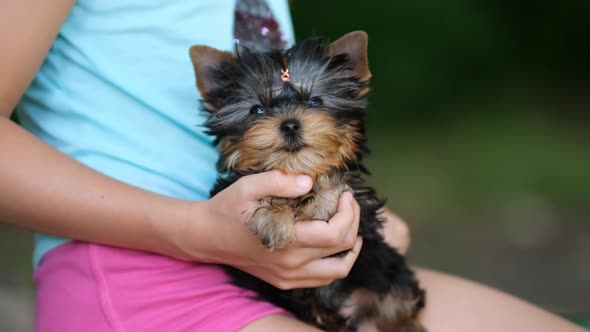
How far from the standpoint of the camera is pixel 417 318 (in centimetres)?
273

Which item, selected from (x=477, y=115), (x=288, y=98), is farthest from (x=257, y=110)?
(x=477, y=115)

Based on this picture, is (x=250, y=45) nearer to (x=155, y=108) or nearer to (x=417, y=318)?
(x=155, y=108)

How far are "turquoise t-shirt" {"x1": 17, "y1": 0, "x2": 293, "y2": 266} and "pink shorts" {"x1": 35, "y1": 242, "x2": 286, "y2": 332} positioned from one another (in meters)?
0.19

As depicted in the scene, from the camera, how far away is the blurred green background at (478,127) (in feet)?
19.9

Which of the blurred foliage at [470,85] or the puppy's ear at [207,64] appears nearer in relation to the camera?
the puppy's ear at [207,64]

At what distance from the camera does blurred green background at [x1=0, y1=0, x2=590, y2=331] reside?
6.08 m

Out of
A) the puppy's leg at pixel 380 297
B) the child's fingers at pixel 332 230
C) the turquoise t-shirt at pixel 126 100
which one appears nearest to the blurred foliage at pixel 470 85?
the puppy's leg at pixel 380 297

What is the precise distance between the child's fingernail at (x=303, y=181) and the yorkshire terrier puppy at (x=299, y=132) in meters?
0.06

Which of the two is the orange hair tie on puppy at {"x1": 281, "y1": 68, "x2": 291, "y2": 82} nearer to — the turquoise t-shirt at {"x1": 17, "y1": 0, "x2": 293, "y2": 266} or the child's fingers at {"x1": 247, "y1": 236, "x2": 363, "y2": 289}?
the turquoise t-shirt at {"x1": 17, "y1": 0, "x2": 293, "y2": 266}

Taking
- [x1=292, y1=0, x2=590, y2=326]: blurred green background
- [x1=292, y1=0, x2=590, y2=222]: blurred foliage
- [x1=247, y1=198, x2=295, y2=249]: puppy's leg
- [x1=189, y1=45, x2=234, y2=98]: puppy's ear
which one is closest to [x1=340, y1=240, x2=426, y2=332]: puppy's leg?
[x1=247, y1=198, x2=295, y2=249]: puppy's leg

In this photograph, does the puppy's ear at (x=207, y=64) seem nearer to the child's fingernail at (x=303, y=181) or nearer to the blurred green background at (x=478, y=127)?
the child's fingernail at (x=303, y=181)

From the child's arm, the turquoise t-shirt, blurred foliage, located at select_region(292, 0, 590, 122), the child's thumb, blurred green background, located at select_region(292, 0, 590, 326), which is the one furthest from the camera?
blurred foliage, located at select_region(292, 0, 590, 122)

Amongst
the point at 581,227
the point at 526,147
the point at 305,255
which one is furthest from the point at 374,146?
the point at 305,255

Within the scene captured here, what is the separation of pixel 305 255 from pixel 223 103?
584mm
